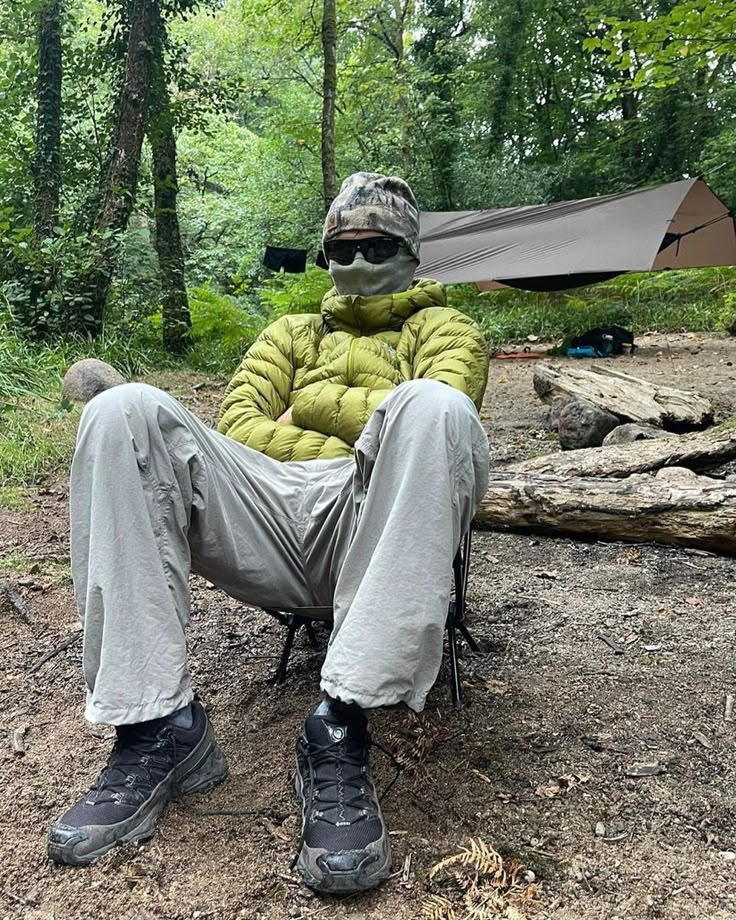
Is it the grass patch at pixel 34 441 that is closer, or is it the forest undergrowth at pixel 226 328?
the grass patch at pixel 34 441

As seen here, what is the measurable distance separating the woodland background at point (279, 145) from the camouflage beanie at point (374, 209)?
9.08ft

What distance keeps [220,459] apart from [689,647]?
1.27m

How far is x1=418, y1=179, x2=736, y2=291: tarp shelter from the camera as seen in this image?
A: 782 cm

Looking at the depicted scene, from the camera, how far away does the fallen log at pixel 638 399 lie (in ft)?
13.3

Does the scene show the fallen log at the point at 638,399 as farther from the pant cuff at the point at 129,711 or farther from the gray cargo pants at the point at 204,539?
the pant cuff at the point at 129,711

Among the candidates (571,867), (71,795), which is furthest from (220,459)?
(571,867)

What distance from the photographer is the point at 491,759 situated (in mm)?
1451

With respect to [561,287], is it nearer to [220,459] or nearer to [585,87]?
[585,87]

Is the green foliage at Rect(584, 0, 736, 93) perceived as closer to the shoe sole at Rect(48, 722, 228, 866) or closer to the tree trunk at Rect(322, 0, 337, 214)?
the tree trunk at Rect(322, 0, 337, 214)

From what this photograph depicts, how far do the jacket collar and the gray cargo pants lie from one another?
0.69m

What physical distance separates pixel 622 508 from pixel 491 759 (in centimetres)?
143

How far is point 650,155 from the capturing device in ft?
42.3

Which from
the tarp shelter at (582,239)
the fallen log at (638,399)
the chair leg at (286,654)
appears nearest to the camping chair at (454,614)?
the chair leg at (286,654)

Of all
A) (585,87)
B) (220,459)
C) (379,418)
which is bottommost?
(220,459)
